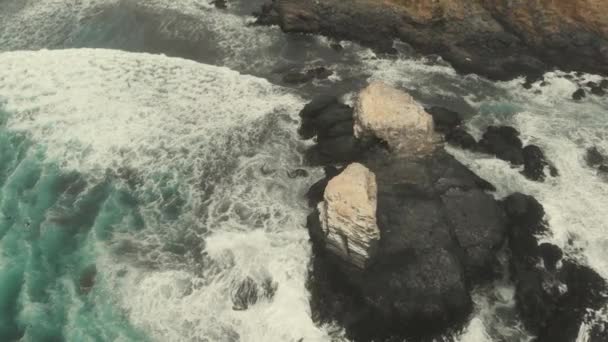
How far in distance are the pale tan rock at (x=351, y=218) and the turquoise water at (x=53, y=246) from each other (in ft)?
25.1

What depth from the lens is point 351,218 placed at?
55.9 ft

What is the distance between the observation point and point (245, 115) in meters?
26.2

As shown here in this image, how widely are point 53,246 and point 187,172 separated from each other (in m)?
6.49

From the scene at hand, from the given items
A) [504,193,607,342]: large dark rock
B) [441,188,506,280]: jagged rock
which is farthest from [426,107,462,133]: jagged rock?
[504,193,607,342]: large dark rock

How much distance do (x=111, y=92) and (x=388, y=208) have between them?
1812 centimetres

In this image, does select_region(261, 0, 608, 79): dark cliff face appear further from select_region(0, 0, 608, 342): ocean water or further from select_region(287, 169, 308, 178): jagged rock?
select_region(287, 169, 308, 178): jagged rock

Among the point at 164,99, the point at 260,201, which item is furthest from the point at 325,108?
the point at 164,99

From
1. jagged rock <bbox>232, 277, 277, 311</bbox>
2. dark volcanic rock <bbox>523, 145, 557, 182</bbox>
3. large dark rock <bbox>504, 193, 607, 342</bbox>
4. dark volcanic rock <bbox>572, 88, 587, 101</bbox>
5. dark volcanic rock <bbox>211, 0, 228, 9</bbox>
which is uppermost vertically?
dark volcanic rock <bbox>211, 0, 228, 9</bbox>

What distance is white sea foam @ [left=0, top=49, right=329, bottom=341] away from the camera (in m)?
17.7

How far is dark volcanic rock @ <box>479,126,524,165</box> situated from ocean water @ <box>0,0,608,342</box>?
71 cm

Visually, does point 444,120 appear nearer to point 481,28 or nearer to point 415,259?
point 481,28

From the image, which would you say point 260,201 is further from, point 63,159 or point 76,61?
point 76,61

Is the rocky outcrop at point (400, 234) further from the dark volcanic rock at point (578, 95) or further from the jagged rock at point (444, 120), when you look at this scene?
the dark volcanic rock at point (578, 95)

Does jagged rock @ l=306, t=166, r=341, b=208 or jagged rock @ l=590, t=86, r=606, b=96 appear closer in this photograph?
jagged rock @ l=306, t=166, r=341, b=208
